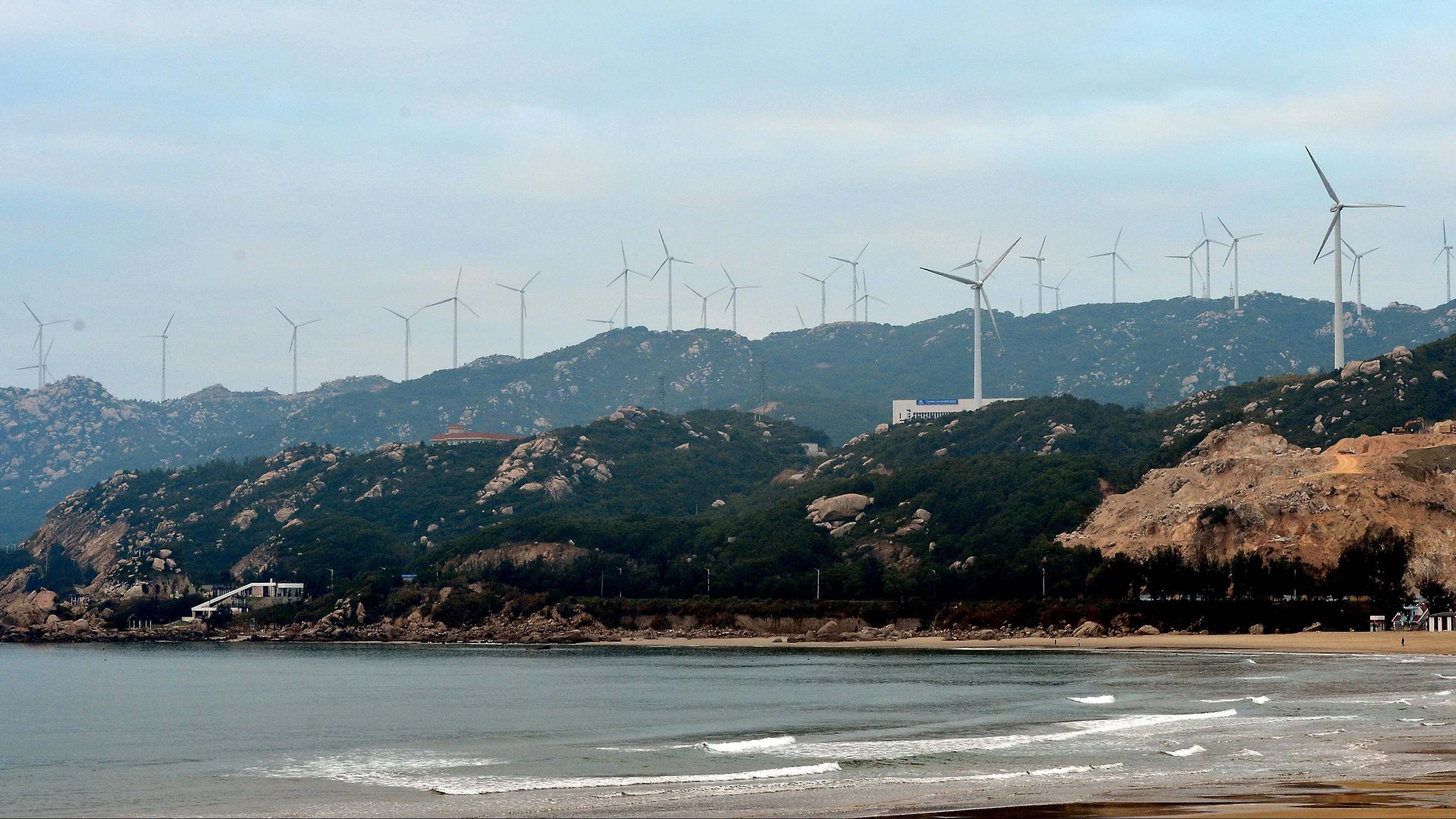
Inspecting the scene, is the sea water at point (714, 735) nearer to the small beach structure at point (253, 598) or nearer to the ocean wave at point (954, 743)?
the ocean wave at point (954, 743)

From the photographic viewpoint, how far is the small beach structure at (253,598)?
578ft

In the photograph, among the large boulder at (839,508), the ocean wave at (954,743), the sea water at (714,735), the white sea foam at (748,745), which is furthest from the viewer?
the large boulder at (839,508)

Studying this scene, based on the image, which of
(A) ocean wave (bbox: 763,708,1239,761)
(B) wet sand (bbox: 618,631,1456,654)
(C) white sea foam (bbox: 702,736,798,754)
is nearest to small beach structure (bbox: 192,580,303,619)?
(B) wet sand (bbox: 618,631,1456,654)

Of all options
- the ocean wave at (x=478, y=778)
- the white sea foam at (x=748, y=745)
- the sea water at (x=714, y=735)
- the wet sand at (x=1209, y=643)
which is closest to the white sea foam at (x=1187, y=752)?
the sea water at (x=714, y=735)

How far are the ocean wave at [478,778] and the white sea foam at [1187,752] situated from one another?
36.9ft

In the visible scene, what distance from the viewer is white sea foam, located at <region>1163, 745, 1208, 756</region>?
4275 cm

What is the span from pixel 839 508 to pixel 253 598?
83.4m

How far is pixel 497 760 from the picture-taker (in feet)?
158

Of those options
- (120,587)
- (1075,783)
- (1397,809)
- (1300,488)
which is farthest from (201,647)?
(1397,809)

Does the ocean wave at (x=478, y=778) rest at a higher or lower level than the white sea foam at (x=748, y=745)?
higher

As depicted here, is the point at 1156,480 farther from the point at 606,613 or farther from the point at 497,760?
the point at 497,760

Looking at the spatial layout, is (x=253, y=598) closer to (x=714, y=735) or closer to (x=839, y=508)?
(x=839, y=508)

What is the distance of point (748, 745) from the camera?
51406 mm

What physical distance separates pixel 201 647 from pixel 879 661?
3462 inches
